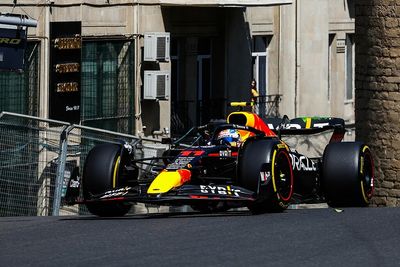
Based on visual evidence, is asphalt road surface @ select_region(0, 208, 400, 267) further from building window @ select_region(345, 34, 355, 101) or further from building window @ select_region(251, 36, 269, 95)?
building window @ select_region(345, 34, 355, 101)

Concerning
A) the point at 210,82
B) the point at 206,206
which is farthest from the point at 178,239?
the point at 210,82

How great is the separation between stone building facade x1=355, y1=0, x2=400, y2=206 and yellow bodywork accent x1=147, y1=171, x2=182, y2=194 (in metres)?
11.9

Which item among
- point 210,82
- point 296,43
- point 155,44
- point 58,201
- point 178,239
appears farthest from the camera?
point 296,43

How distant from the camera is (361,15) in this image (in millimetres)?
28875

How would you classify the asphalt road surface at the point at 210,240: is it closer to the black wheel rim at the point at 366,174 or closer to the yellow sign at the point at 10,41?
the black wheel rim at the point at 366,174

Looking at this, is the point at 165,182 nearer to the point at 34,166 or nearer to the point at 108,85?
the point at 34,166

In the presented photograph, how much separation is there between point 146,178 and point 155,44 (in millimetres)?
14805

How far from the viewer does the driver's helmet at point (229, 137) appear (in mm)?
17766

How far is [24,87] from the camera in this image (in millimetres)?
29047

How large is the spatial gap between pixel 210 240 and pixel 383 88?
14.8 meters

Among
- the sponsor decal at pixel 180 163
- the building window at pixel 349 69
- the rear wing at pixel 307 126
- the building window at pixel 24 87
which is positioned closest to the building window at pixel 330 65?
the building window at pixel 349 69

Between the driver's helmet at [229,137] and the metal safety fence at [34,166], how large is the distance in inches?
109

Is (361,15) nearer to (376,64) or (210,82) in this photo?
(376,64)

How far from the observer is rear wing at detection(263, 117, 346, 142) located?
64.0 ft
